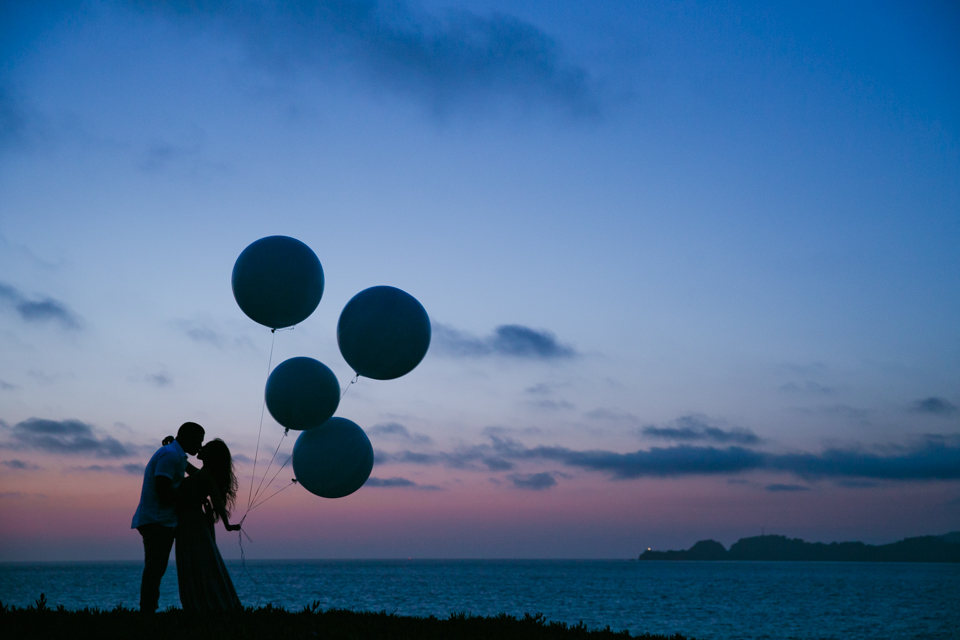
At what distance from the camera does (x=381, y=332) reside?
8.63m

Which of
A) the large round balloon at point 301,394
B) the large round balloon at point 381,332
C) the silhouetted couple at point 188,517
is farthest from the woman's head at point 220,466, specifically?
the large round balloon at point 381,332

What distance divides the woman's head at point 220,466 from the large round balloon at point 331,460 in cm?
185

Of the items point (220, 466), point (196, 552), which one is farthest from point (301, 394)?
point (196, 552)

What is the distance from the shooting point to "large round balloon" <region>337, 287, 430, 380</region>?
8656 millimetres

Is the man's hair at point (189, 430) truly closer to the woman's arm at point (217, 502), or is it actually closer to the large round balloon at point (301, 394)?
the woman's arm at point (217, 502)

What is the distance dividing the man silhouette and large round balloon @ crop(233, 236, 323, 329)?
265cm

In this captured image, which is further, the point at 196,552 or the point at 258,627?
the point at 196,552

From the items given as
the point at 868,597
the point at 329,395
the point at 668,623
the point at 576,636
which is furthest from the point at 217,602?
the point at 868,597

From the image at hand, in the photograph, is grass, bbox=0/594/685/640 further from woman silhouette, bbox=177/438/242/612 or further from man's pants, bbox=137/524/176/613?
woman silhouette, bbox=177/438/242/612

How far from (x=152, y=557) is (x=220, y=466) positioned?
A: 1056mm

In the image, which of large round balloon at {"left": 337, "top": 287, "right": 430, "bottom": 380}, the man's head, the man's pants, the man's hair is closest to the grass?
the man's pants

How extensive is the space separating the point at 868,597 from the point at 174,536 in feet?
280

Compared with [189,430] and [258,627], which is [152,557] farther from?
[258,627]

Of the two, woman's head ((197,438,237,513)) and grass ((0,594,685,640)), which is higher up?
woman's head ((197,438,237,513))
